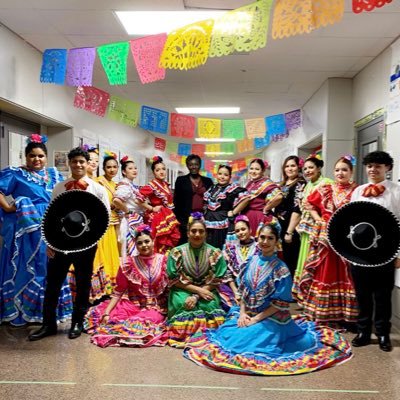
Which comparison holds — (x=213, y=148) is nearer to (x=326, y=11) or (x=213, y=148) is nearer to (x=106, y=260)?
(x=106, y=260)

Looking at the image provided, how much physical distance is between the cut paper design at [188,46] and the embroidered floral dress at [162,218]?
4.21 ft

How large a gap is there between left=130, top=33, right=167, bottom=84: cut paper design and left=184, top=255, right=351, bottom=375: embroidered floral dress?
66.3 inches

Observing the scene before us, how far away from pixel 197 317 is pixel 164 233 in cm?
120

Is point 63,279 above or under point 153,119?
under

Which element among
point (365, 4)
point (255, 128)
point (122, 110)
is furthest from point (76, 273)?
point (255, 128)

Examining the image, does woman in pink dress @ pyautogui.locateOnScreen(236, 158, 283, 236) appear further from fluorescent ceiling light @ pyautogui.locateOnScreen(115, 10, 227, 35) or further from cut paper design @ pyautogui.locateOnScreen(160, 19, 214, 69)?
fluorescent ceiling light @ pyautogui.locateOnScreen(115, 10, 227, 35)

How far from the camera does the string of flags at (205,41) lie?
2.45 meters

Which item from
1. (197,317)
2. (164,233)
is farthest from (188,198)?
(197,317)

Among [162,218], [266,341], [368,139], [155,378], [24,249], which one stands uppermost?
[368,139]

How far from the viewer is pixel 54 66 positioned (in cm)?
375

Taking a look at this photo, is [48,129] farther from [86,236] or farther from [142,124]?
[86,236]

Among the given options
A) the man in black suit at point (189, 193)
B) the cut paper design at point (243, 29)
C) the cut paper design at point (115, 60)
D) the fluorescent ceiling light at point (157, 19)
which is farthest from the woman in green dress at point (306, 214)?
the cut paper design at point (115, 60)

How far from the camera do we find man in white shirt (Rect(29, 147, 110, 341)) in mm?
2846

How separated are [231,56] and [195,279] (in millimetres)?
2440
